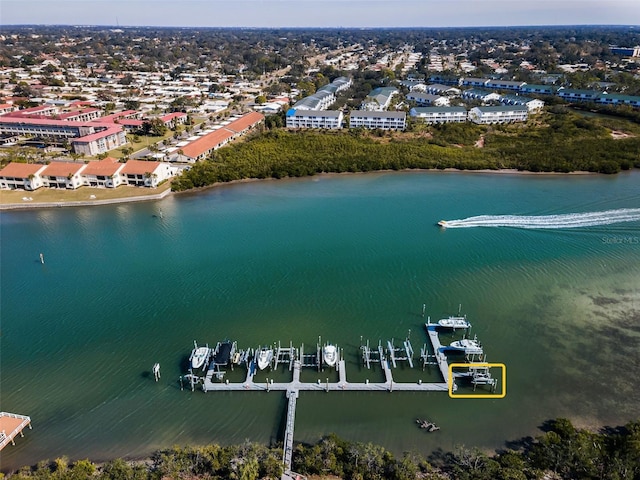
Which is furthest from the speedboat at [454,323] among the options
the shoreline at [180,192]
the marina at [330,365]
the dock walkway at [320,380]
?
the shoreline at [180,192]

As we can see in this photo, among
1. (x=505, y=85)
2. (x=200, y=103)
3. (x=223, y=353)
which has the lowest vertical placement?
(x=223, y=353)

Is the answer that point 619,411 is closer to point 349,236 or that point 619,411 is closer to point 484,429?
point 484,429

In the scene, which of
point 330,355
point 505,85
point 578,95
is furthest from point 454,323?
point 505,85

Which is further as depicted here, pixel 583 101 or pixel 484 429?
pixel 583 101

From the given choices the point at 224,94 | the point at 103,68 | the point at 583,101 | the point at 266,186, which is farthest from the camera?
the point at 103,68

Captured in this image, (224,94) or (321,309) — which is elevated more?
(224,94)

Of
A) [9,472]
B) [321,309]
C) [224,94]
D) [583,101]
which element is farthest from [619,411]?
[224,94]

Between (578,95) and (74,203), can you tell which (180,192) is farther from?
(578,95)
